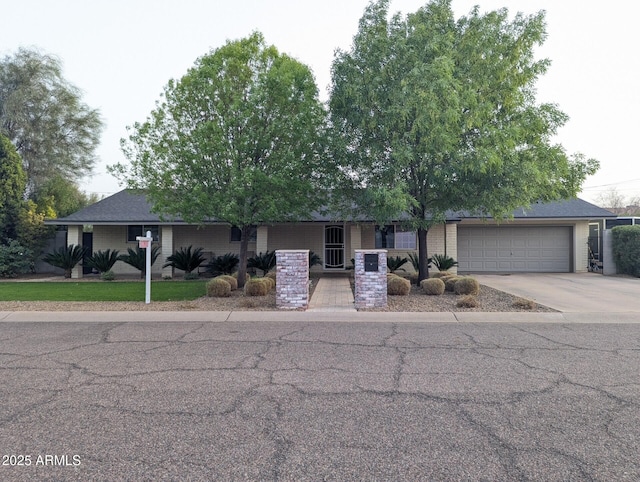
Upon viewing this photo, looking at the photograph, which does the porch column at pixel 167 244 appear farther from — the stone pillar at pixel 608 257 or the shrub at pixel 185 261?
the stone pillar at pixel 608 257

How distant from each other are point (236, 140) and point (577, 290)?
38.2ft

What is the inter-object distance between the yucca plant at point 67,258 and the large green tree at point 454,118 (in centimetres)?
1277

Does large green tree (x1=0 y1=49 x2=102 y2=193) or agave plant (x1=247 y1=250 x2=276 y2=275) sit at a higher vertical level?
large green tree (x1=0 y1=49 x2=102 y2=193)


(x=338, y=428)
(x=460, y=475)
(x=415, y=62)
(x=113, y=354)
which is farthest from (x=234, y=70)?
(x=460, y=475)

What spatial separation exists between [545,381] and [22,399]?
5813 mm

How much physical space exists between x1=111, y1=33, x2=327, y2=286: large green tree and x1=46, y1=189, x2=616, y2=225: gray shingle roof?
5086 mm


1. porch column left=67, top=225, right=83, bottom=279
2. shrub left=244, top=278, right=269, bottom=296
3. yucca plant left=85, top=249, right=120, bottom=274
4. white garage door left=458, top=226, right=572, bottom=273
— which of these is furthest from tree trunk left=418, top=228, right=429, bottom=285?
porch column left=67, top=225, right=83, bottom=279

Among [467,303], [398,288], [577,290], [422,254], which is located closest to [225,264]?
[422,254]

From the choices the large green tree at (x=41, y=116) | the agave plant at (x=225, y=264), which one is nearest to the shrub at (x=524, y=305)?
the agave plant at (x=225, y=264)

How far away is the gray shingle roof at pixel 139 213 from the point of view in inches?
747

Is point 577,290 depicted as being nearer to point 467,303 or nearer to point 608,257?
point 467,303

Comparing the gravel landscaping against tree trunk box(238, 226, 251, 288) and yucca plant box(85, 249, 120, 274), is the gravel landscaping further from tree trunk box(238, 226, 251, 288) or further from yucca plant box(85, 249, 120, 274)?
yucca plant box(85, 249, 120, 274)

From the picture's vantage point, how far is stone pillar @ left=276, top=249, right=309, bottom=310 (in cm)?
1099

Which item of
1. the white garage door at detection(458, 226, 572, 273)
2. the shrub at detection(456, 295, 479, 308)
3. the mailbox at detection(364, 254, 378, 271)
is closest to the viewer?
the shrub at detection(456, 295, 479, 308)
